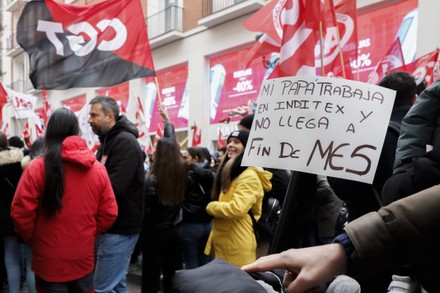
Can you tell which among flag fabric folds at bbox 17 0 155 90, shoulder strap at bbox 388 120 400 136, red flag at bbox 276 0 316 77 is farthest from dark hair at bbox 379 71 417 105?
flag fabric folds at bbox 17 0 155 90

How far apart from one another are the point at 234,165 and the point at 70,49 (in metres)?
2.39

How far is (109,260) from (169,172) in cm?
105

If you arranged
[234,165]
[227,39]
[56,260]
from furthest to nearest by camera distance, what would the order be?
[227,39] < [234,165] < [56,260]

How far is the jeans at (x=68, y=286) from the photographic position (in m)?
2.76

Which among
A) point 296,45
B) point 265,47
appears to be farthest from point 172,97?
point 296,45

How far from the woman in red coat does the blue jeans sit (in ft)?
1.39

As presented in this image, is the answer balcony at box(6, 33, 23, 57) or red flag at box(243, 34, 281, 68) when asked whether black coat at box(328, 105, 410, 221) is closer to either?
red flag at box(243, 34, 281, 68)

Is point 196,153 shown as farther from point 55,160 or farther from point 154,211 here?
point 55,160

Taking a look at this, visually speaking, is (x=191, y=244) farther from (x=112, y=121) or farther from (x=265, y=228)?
(x=112, y=121)

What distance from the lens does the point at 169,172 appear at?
411 cm

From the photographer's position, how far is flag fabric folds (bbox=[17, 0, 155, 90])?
184 inches

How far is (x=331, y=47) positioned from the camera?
533cm

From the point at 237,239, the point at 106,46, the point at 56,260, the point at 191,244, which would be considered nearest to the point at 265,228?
the point at 237,239

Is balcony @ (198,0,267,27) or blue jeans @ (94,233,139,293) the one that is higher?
balcony @ (198,0,267,27)
